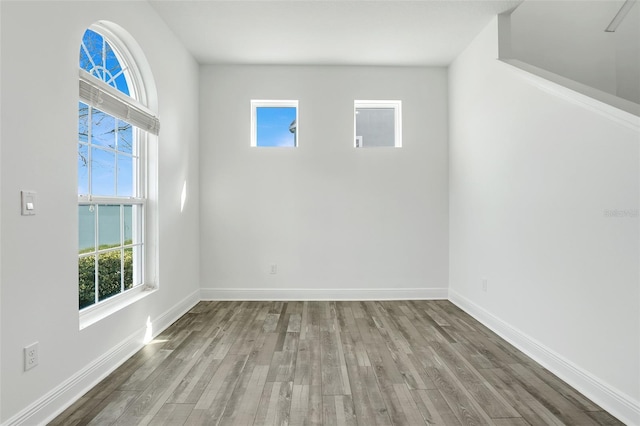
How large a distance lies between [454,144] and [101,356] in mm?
3955

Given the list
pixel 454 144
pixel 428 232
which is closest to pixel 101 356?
pixel 428 232

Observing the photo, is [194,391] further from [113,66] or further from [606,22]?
[606,22]

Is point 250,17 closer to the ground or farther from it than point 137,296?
farther from it

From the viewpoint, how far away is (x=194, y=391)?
210 cm

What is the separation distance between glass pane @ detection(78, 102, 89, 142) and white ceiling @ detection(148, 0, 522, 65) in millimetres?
1268

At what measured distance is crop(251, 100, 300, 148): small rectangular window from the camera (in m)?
4.34

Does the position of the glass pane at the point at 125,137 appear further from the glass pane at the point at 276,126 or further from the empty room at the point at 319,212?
the glass pane at the point at 276,126

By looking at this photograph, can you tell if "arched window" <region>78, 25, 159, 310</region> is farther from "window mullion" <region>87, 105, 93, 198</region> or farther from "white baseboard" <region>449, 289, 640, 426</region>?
"white baseboard" <region>449, 289, 640, 426</region>

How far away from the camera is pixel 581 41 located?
3.56 metres

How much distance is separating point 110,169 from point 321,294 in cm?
266

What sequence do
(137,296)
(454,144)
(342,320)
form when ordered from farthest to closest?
(454,144) → (342,320) → (137,296)

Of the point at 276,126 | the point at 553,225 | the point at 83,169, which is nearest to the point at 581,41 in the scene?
the point at 553,225

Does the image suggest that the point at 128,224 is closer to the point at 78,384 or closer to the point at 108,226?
the point at 108,226

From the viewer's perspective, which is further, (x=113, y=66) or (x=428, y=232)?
(x=428, y=232)
